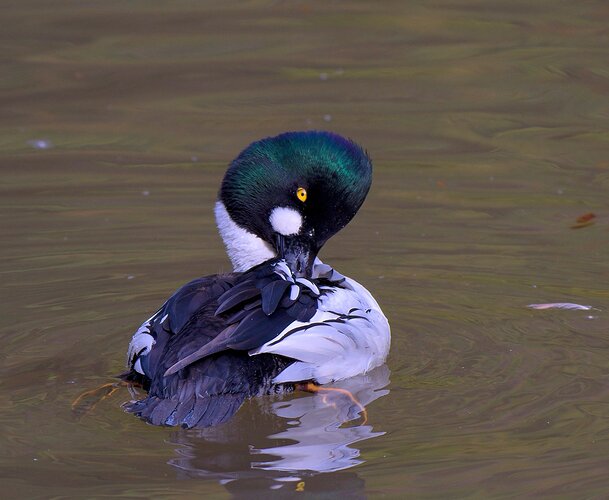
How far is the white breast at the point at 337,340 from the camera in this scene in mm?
5793

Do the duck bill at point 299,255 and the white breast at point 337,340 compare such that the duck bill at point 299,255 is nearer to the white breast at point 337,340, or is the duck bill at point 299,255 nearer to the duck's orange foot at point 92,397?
the white breast at point 337,340

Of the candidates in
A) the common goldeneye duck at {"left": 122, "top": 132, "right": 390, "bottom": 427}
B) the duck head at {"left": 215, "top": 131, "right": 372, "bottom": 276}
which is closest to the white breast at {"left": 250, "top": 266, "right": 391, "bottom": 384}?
the common goldeneye duck at {"left": 122, "top": 132, "right": 390, "bottom": 427}

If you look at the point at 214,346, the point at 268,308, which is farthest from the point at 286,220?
the point at 214,346

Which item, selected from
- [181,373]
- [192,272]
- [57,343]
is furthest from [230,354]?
[192,272]

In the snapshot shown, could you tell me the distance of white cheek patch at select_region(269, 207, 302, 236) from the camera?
6508 millimetres

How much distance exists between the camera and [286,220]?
654 centimetres

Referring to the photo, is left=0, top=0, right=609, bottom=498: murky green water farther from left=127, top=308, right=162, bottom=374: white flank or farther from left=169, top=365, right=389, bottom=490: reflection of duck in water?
left=127, top=308, right=162, bottom=374: white flank

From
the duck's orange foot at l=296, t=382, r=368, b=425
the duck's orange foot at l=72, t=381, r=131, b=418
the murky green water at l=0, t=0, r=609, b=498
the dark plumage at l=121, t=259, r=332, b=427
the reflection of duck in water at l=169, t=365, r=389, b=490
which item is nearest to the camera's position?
the reflection of duck in water at l=169, t=365, r=389, b=490

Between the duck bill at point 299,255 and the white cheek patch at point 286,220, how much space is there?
0.04 m

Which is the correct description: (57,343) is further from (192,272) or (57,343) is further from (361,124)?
(361,124)

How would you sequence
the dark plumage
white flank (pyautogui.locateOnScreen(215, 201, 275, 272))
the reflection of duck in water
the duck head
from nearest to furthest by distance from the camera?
the reflection of duck in water → the dark plumage → the duck head → white flank (pyautogui.locateOnScreen(215, 201, 275, 272))

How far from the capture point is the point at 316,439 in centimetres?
548

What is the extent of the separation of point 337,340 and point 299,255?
661 mm

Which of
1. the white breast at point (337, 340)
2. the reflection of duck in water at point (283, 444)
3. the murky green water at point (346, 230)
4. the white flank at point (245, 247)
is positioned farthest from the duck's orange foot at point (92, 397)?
the white flank at point (245, 247)
